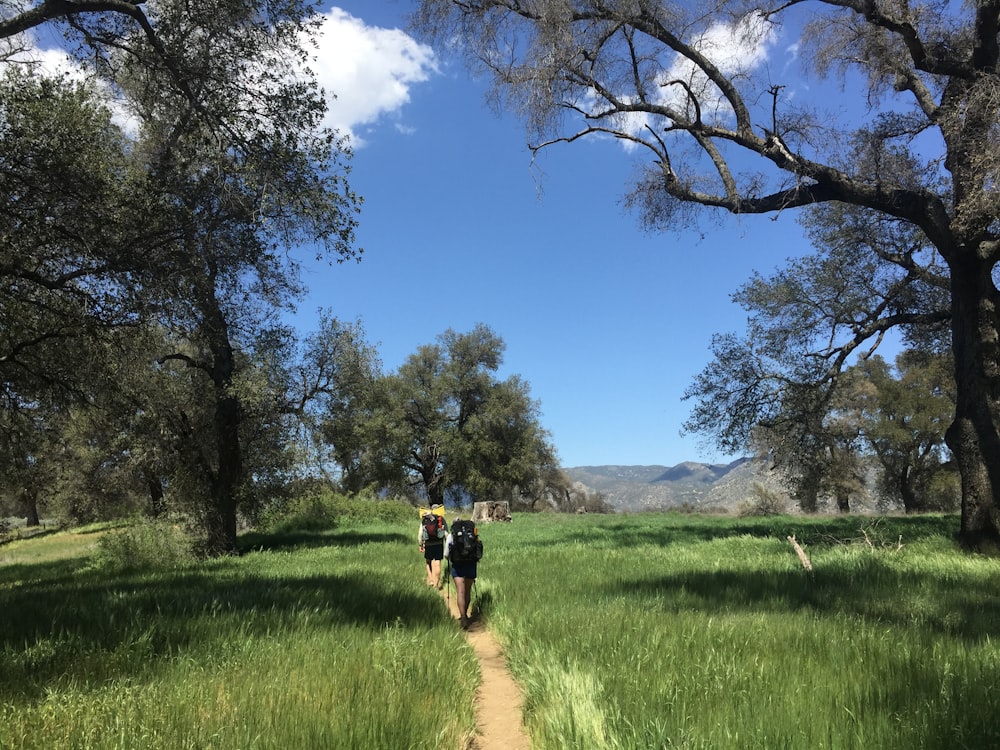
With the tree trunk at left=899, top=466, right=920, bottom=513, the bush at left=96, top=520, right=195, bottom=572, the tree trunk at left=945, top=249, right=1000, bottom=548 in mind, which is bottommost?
the tree trunk at left=899, top=466, right=920, bottom=513

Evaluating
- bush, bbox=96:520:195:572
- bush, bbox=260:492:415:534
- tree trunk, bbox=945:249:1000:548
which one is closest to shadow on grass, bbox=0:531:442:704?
bush, bbox=96:520:195:572

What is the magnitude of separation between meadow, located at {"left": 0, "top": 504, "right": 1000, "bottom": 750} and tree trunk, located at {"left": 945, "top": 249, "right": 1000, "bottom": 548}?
10.5 ft

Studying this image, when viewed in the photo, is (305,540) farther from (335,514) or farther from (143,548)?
(335,514)

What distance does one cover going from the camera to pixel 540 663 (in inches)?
215

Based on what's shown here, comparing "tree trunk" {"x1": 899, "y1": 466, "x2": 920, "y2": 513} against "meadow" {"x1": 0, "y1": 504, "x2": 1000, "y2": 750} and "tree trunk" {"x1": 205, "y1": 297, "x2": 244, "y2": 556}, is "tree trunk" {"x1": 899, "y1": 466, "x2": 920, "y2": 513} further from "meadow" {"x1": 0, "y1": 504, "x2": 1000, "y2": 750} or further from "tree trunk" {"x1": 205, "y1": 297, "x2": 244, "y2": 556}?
"tree trunk" {"x1": 205, "y1": 297, "x2": 244, "y2": 556}

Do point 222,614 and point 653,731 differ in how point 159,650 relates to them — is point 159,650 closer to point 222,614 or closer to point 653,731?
point 222,614

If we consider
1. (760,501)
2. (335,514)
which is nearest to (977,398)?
(335,514)

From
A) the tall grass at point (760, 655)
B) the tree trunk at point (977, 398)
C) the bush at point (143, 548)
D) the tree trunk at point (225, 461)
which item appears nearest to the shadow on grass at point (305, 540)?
the tree trunk at point (225, 461)

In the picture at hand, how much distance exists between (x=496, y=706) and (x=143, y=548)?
14099 millimetres

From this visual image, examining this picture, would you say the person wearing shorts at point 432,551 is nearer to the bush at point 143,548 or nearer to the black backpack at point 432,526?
the black backpack at point 432,526

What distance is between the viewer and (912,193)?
12633mm

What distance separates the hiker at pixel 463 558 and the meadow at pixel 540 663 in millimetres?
474

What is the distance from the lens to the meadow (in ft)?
11.3

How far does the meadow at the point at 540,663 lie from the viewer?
346 cm
